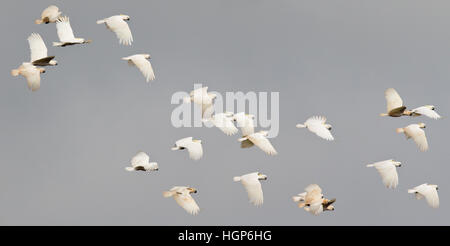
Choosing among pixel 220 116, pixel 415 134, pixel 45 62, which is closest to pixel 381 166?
pixel 415 134

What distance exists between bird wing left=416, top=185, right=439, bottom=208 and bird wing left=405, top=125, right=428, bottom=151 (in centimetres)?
191

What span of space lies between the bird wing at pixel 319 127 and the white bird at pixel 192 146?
206 inches

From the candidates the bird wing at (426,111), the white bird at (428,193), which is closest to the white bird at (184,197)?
the white bird at (428,193)

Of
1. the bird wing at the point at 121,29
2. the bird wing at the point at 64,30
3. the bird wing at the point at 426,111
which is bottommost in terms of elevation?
the bird wing at the point at 426,111

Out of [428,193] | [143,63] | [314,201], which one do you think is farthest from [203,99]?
[428,193]

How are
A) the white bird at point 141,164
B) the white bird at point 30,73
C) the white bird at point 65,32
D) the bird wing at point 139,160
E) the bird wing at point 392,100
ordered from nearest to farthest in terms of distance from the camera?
the white bird at point 141,164 < the bird wing at point 139,160 < the white bird at point 30,73 < the white bird at point 65,32 < the bird wing at point 392,100

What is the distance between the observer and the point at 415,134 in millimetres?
73312

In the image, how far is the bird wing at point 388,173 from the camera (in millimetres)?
70938

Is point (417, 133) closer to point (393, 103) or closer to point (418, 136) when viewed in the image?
point (418, 136)

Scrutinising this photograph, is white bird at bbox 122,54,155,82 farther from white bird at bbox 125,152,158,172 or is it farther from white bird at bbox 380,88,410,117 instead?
white bird at bbox 380,88,410,117

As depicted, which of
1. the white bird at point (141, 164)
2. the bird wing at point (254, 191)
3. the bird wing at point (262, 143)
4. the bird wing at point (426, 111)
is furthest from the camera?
the bird wing at point (426, 111)

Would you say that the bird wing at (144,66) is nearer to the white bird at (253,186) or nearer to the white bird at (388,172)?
the white bird at (253,186)

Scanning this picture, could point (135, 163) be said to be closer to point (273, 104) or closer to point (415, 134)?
point (415, 134)

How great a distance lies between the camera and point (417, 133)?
73375 millimetres
